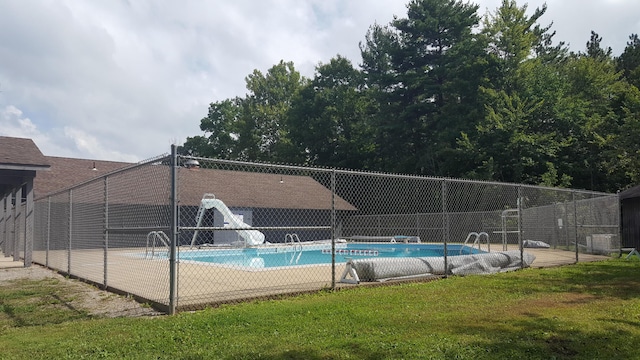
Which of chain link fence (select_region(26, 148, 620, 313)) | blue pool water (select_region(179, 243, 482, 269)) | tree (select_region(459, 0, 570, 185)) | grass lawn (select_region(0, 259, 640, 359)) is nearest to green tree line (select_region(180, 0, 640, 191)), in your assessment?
tree (select_region(459, 0, 570, 185))

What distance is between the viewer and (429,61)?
40.6m

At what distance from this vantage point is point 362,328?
5.43 m

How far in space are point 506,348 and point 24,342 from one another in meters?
4.63

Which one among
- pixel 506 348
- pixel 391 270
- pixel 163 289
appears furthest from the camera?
pixel 391 270

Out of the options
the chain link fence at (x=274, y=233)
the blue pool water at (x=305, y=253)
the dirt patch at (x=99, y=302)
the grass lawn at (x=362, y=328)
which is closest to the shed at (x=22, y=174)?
the chain link fence at (x=274, y=233)

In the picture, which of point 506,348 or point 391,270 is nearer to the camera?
point 506,348

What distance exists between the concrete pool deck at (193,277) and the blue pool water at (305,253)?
2.02m

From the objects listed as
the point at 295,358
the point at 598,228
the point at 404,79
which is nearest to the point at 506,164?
the point at 404,79

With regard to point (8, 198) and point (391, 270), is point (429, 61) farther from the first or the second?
point (391, 270)

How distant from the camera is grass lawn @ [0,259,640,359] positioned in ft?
15.0

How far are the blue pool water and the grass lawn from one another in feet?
25.1

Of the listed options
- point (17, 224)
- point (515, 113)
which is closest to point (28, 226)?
point (17, 224)

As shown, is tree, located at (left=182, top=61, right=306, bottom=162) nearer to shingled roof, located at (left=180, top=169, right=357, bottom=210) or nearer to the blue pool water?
shingled roof, located at (left=180, top=169, right=357, bottom=210)

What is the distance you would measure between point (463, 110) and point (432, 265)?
2918 centimetres
